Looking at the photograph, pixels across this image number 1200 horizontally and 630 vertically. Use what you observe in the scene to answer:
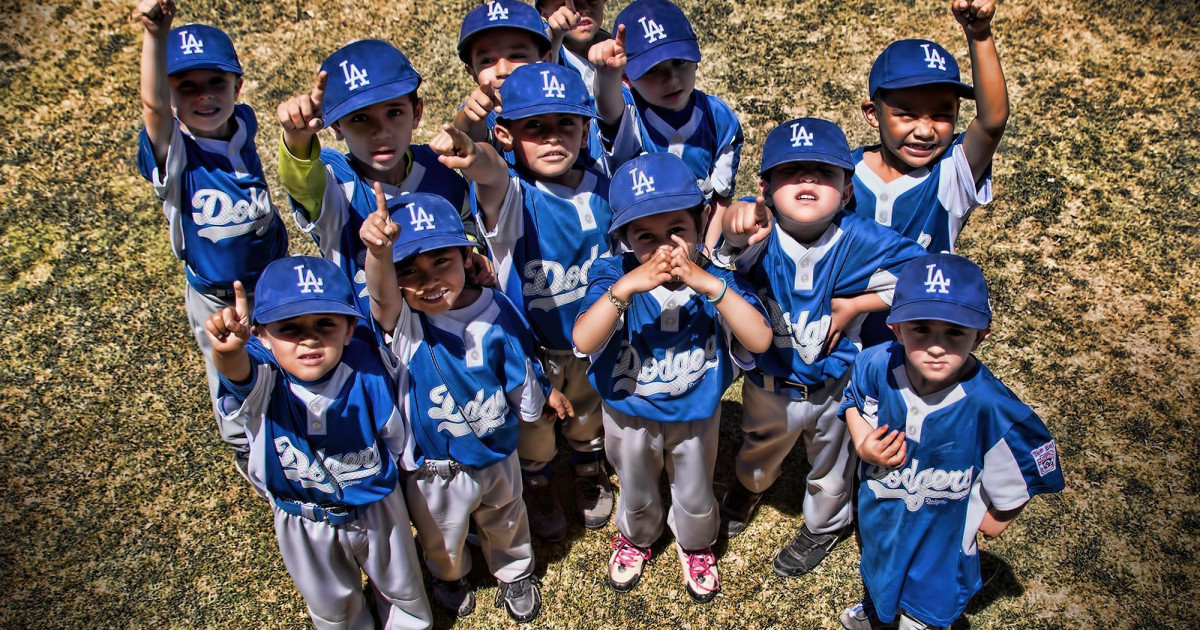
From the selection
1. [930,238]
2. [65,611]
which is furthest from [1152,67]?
[65,611]

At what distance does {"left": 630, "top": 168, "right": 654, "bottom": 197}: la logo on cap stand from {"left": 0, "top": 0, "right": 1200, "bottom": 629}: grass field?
1665mm

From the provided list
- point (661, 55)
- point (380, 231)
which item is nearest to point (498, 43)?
point (661, 55)

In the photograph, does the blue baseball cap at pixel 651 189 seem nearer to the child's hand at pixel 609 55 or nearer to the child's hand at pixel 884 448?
the child's hand at pixel 609 55

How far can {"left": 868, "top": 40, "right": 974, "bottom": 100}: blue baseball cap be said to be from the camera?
9.99 feet

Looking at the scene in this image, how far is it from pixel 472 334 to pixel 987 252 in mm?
3043

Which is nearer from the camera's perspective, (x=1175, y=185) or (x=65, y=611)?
(x=65, y=611)

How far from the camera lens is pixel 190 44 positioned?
3295 mm

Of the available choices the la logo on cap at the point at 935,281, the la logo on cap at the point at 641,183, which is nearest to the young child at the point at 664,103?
the la logo on cap at the point at 641,183

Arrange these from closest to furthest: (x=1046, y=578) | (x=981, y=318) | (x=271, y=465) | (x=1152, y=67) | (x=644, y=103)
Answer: (x=981, y=318), (x=271, y=465), (x=1046, y=578), (x=644, y=103), (x=1152, y=67)

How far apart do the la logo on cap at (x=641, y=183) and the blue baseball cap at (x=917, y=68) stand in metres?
0.97

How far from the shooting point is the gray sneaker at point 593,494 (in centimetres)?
383

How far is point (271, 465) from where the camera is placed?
2.74 metres

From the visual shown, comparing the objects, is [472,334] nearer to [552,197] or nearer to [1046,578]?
[552,197]

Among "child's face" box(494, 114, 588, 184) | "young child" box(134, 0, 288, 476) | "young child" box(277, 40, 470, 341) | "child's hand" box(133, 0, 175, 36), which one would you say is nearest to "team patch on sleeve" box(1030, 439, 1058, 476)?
"child's face" box(494, 114, 588, 184)
